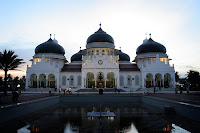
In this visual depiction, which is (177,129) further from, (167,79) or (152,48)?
(152,48)

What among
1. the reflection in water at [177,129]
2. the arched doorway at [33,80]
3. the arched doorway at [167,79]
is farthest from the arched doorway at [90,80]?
the reflection in water at [177,129]

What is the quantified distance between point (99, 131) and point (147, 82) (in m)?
48.0

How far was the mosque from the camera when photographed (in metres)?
50.2

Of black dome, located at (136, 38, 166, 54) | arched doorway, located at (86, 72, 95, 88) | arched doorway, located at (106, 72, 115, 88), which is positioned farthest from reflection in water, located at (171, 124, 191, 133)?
black dome, located at (136, 38, 166, 54)

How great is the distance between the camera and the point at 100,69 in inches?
1965

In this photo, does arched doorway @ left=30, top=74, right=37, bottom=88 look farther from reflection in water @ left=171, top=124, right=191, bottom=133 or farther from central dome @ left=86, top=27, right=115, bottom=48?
reflection in water @ left=171, top=124, right=191, bottom=133

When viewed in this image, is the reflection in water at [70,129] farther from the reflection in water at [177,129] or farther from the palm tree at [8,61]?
the palm tree at [8,61]

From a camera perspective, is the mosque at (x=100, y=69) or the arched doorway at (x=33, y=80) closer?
the mosque at (x=100, y=69)

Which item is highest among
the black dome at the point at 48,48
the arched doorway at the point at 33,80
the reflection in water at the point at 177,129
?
the black dome at the point at 48,48

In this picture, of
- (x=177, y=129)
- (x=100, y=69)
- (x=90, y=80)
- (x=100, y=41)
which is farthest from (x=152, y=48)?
(x=177, y=129)

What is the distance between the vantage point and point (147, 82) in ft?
181

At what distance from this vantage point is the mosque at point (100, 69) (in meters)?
50.2

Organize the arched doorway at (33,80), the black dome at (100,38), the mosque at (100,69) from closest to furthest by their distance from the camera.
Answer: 1. the mosque at (100,69)
2. the arched doorway at (33,80)
3. the black dome at (100,38)

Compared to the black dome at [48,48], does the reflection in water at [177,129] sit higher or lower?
lower
